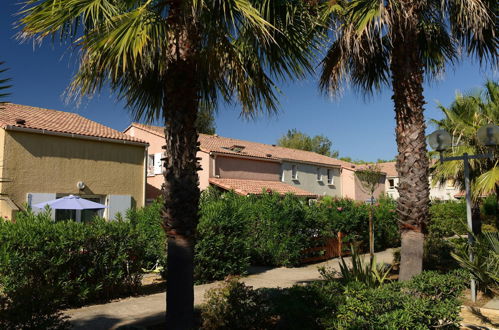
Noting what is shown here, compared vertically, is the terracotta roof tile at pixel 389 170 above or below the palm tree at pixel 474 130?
above

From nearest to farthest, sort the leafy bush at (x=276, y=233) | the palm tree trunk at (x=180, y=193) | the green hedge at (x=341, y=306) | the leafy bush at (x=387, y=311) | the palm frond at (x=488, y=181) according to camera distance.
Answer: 1. the leafy bush at (x=387, y=311)
2. the green hedge at (x=341, y=306)
3. the palm tree trunk at (x=180, y=193)
4. the palm frond at (x=488, y=181)
5. the leafy bush at (x=276, y=233)

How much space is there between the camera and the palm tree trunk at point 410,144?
7020 mm

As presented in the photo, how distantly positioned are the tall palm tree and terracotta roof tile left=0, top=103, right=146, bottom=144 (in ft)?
39.6

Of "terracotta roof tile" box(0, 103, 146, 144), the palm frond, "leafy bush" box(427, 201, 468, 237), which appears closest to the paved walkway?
the palm frond

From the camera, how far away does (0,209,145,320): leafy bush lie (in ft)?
22.7

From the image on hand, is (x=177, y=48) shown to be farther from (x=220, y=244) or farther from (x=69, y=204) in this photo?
(x=69, y=204)

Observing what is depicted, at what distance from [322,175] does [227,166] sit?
11511 mm

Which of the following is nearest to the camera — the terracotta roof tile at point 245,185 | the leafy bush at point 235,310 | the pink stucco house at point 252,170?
the leafy bush at point 235,310

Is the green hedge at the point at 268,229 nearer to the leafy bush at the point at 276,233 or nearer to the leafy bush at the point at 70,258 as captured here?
the leafy bush at the point at 276,233

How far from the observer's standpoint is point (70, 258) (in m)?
7.51

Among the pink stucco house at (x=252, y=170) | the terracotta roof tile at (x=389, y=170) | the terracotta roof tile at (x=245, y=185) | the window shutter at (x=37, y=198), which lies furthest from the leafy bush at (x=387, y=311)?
the terracotta roof tile at (x=389, y=170)

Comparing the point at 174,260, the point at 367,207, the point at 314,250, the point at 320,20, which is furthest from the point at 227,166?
the point at 174,260

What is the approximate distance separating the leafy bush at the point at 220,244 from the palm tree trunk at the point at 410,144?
4.58 meters

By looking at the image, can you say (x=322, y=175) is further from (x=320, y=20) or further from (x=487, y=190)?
(x=320, y=20)
